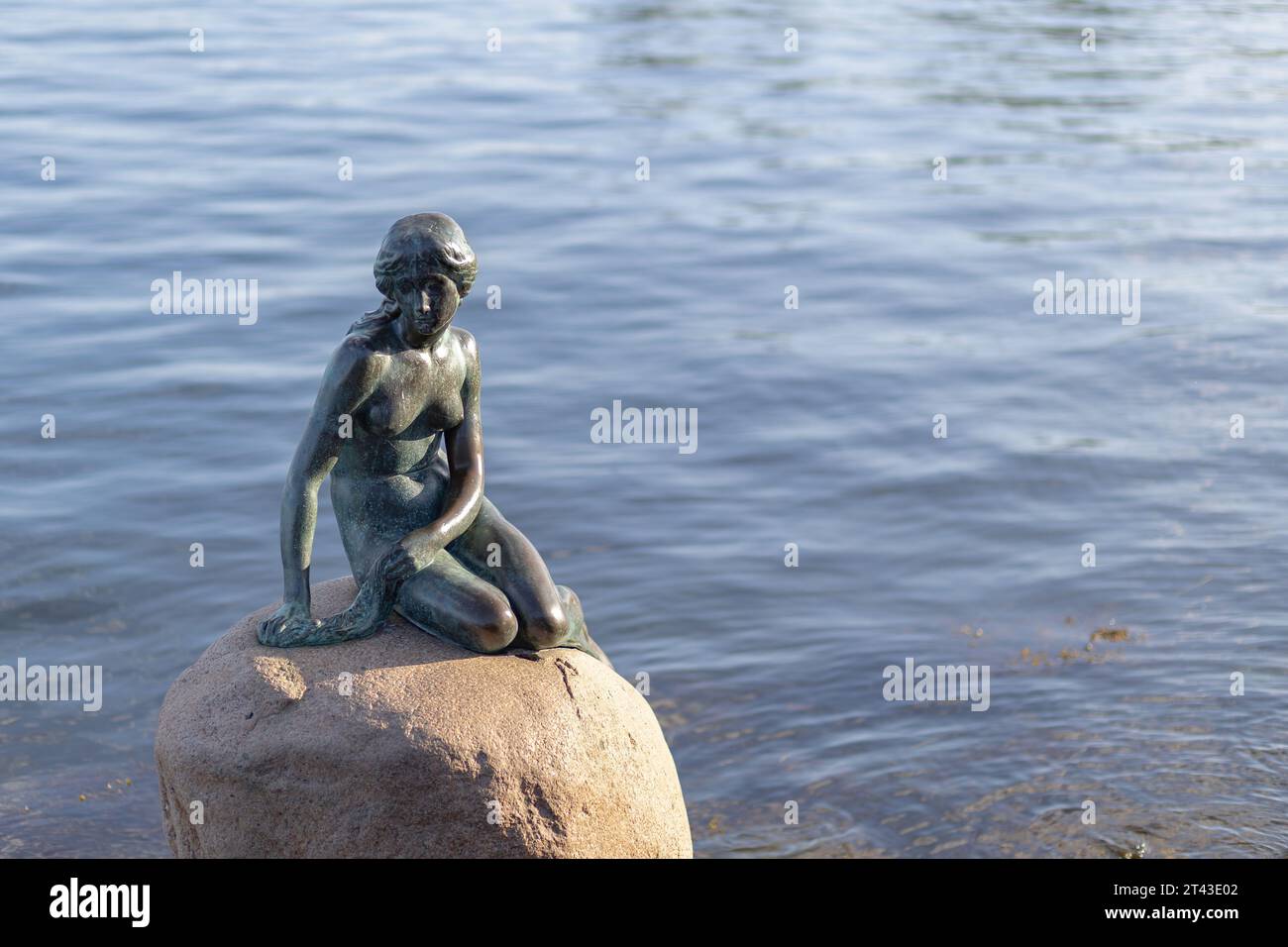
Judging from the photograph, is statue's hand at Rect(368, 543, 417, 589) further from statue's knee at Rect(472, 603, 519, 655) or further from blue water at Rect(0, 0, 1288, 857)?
blue water at Rect(0, 0, 1288, 857)

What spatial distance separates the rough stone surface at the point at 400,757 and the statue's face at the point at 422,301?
1279 millimetres

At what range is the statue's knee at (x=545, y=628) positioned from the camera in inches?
272

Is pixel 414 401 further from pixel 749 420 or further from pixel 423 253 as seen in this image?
pixel 749 420

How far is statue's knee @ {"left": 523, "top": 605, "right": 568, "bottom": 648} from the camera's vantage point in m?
6.90

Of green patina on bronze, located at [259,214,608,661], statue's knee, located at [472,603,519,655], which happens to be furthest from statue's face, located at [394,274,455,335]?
statue's knee, located at [472,603,519,655]

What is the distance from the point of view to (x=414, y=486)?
7.09 meters

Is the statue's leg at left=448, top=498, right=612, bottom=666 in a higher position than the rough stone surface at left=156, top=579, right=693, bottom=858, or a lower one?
higher

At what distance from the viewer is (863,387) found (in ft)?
47.9

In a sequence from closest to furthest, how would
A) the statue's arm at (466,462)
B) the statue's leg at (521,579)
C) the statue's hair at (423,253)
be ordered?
the statue's hair at (423,253), the statue's leg at (521,579), the statue's arm at (466,462)

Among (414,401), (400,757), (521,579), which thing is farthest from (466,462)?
(400,757)

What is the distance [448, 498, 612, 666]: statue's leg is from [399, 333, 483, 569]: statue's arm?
0.29ft

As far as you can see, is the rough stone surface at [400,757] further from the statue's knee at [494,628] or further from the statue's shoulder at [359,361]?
the statue's shoulder at [359,361]

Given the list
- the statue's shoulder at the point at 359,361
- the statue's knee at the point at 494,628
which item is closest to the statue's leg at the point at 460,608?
the statue's knee at the point at 494,628
